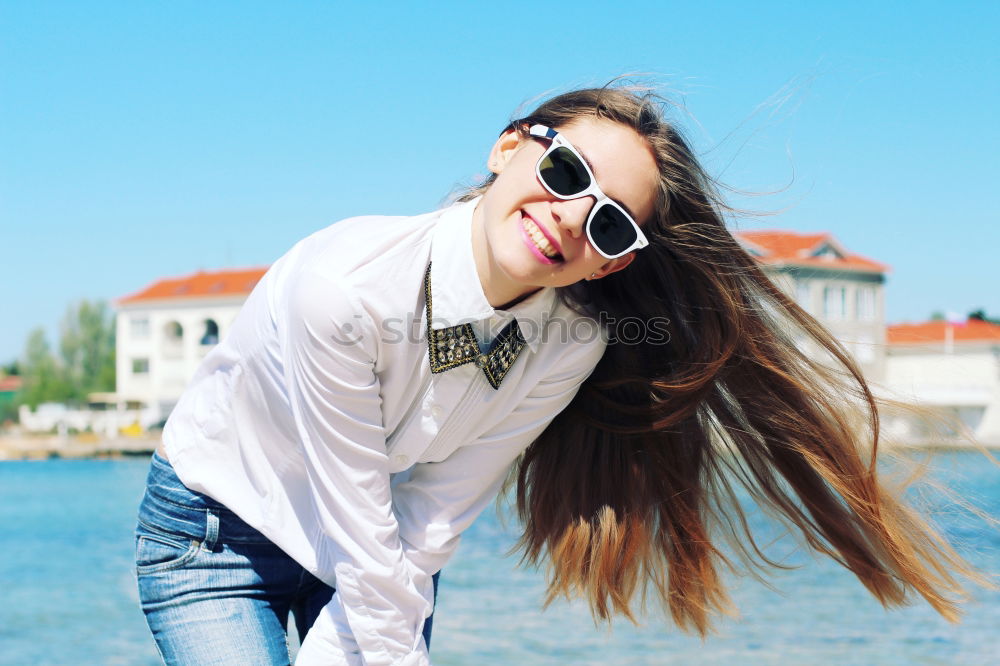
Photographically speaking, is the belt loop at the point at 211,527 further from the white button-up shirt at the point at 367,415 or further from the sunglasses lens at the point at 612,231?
the sunglasses lens at the point at 612,231

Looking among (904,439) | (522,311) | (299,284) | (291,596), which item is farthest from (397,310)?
(904,439)

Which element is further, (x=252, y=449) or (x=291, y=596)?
(x=291, y=596)

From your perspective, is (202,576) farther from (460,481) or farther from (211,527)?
(460,481)

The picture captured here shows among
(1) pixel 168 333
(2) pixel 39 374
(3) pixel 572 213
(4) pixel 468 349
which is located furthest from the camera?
(2) pixel 39 374

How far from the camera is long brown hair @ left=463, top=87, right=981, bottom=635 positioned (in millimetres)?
2941

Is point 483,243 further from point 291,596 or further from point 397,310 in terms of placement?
point 291,596

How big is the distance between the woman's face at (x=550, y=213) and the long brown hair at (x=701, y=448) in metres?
0.29

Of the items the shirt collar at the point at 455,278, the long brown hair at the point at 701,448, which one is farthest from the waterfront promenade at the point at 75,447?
the shirt collar at the point at 455,278

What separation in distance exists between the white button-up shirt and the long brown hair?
336mm

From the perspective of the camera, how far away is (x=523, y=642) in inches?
390

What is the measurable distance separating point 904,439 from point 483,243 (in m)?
1.93

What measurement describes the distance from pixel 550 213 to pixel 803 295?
133cm

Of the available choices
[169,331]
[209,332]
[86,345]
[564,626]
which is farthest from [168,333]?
[564,626]

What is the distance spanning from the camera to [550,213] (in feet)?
7.63
